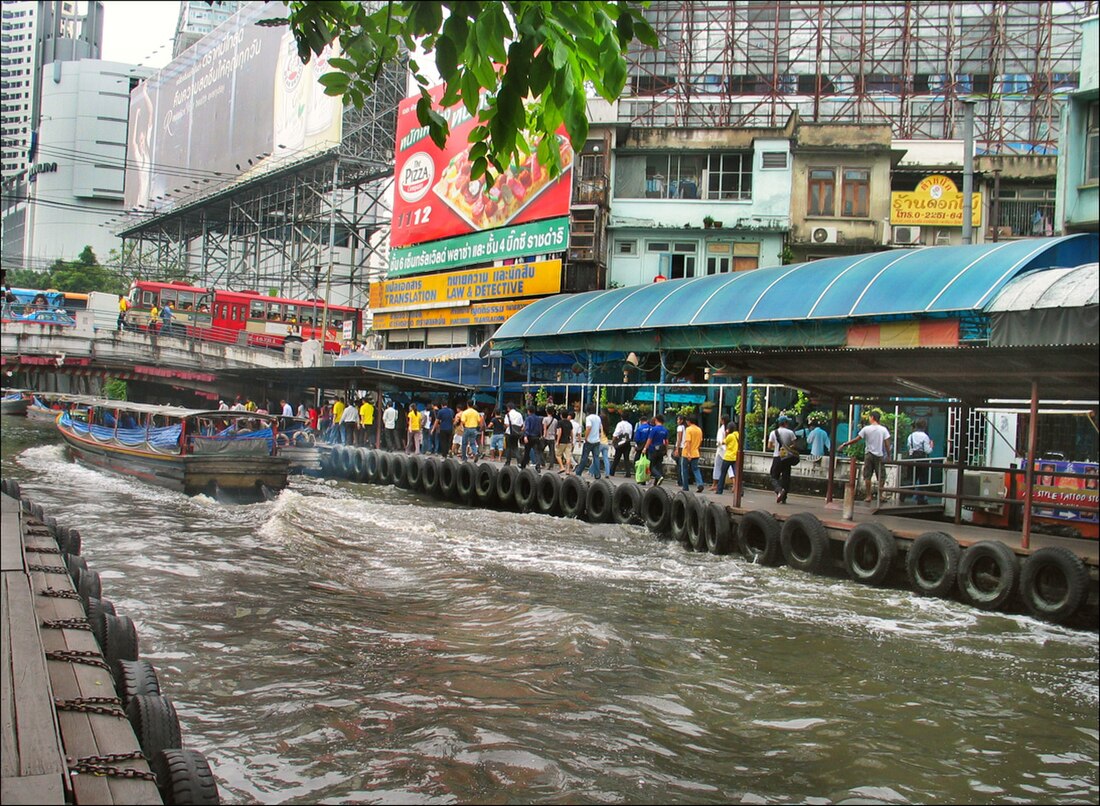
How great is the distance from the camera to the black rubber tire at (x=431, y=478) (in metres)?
24.4

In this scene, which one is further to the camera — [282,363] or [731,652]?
[282,363]

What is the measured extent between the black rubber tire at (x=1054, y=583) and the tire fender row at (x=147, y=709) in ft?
30.8

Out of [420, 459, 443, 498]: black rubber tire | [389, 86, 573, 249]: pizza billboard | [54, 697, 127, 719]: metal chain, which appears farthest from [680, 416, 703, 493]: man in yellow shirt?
[389, 86, 573, 249]: pizza billboard

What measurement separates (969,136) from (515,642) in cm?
1664

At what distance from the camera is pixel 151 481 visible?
2238 centimetres

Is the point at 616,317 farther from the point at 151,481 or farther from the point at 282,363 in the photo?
the point at 282,363

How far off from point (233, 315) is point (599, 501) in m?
34.8

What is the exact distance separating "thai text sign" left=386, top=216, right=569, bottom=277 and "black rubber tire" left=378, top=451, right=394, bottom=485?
10.8 meters

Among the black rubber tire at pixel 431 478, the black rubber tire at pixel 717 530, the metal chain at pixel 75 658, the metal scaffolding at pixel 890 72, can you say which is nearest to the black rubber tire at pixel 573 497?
the black rubber tire at pixel 717 530

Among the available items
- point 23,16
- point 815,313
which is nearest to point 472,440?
point 815,313

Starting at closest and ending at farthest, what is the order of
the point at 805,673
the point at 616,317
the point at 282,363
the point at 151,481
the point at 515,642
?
the point at 805,673 → the point at 515,642 → the point at 151,481 → the point at 616,317 → the point at 282,363

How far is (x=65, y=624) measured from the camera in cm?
629

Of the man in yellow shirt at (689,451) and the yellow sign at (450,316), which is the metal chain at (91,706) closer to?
the man in yellow shirt at (689,451)

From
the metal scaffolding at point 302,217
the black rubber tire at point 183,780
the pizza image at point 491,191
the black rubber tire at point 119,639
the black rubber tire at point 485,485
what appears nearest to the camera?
the black rubber tire at point 183,780
